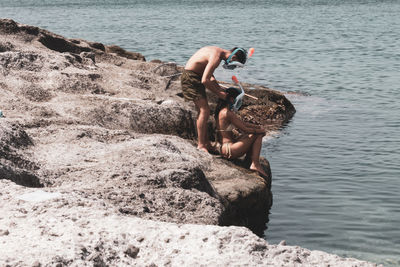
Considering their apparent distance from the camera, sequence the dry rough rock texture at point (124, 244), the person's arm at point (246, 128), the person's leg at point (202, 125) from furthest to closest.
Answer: the person's leg at point (202, 125) → the person's arm at point (246, 128) → the dry rough rock texture at point (124, 244)

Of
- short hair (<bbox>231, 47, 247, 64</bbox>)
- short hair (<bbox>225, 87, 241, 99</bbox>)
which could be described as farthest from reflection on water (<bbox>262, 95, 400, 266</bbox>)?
short hair (<bbox>231, 47, 247, 64</bbox>)

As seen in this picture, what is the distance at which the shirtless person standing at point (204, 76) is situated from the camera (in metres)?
7.42

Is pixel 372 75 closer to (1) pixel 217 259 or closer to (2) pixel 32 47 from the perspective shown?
(2) pixel 32 47

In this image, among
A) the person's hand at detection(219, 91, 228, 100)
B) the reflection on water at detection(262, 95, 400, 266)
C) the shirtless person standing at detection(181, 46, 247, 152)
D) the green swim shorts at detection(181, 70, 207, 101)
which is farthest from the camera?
the green swim shorts at detection(181, 70, 207, 101)

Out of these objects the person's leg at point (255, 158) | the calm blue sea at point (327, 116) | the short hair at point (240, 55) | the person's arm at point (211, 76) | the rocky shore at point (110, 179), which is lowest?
the calm blue sea at point (327, 116)

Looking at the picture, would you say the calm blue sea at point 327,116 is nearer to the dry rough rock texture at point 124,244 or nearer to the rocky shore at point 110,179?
the rocky shore at point 110,179

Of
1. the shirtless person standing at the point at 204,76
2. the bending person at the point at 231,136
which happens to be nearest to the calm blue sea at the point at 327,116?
the bending person at the point at 231,136

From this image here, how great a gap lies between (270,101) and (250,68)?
8.77 meters

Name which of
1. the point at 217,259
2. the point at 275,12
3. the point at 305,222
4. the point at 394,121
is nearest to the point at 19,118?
the point at 305,222

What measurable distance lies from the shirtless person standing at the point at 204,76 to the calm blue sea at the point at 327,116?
1.44 meters

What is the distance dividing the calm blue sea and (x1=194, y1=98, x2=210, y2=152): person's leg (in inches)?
47.9

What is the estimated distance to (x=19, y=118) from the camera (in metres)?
6.67

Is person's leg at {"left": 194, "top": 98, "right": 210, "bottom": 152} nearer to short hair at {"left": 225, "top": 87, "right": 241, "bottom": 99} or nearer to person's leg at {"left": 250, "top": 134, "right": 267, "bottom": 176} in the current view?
short hair at {"left": 225, "top": 87, "right": 241, "bottom": 99}

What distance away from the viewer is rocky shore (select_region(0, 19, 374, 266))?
3266 millimetres
